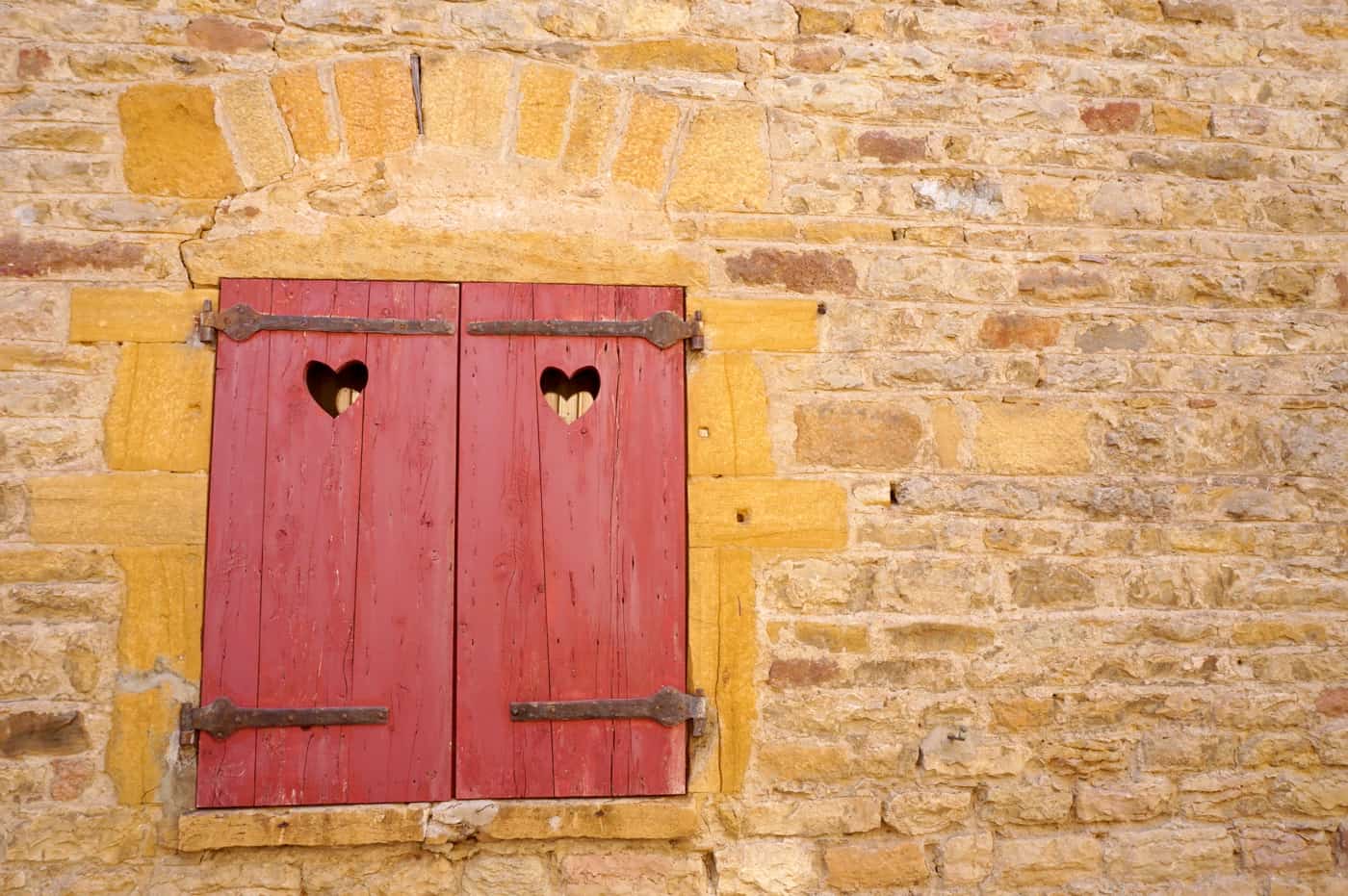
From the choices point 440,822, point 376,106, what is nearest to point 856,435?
point 440,822

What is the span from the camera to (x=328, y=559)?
9.04 ft

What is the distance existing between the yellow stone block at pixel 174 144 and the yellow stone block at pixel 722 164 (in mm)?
1262

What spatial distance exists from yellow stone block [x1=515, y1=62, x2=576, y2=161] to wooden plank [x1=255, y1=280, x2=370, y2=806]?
0.69m

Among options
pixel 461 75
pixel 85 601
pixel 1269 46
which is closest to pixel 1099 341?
pixel 1269 46

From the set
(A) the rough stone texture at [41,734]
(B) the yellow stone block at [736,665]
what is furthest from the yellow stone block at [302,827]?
(B) the yellow stone block at [736,665]

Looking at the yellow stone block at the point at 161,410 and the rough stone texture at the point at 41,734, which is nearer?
the rough stone texture at the point at 41,734

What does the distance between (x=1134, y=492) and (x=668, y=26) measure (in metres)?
1.95

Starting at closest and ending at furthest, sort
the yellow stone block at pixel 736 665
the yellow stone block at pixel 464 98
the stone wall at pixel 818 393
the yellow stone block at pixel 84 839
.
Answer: the yellow stone block at pixel 84 839
the stone wall at pixel 818 393
the yellow stone block at pixel 736 665
the yellow stone block at pixel 464 98

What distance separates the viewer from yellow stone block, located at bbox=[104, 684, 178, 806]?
2.65 meters

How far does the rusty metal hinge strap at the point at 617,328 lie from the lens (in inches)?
113

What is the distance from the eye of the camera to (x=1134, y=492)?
9.82 ft

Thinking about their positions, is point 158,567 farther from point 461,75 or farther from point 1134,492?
point 1134,492

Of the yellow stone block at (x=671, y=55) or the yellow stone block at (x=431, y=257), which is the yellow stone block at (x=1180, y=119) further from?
the yellow stone block at (x=431, y=257)

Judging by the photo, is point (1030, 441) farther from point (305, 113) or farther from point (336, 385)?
point (305, 113)
